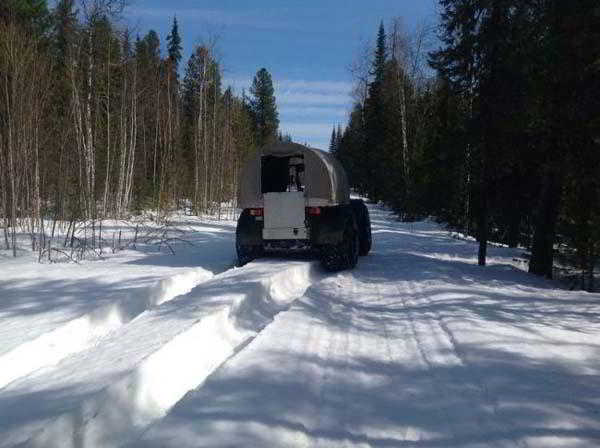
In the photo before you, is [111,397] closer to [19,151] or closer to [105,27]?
[19,151]

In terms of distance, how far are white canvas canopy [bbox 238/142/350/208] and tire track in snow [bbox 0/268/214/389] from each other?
2982 mm

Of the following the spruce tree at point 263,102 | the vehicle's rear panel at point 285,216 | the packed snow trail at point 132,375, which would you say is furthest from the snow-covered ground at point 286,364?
the spruce tree at point 263,102

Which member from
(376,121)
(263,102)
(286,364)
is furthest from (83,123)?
(263,102)

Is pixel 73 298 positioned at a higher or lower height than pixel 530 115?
lower

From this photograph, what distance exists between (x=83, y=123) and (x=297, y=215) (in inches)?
605

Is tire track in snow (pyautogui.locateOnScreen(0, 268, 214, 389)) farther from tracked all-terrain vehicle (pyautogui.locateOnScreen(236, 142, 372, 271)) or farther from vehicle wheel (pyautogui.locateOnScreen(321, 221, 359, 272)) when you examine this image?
vehicle wheel (pyautogui.locateOnScreen(321, 221, 359, 272))

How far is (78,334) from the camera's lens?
526 cm

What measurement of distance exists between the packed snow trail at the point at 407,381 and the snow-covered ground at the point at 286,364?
0.05 feet

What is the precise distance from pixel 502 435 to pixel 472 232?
18.7 m

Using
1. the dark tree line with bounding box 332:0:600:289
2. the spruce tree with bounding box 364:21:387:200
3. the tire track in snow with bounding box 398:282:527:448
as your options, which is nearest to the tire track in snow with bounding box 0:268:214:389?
the tire track in snow with bounding box 398:282:527:448

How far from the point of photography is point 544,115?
1114 cm

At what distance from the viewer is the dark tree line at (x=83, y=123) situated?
1136cm

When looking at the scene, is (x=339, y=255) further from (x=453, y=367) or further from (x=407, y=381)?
(x=407, y=381)

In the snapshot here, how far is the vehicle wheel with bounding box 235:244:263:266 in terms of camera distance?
33.5 ft
